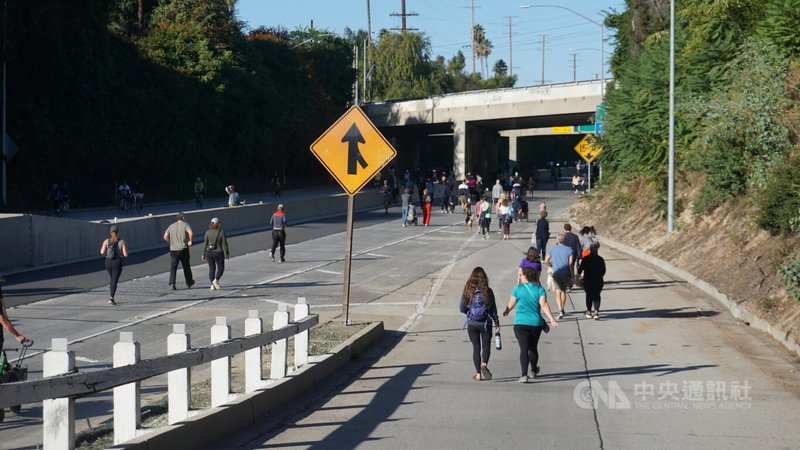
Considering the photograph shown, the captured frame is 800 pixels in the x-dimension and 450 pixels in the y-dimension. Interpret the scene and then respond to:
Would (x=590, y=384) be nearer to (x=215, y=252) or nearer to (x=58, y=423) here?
(x=58, y=423)

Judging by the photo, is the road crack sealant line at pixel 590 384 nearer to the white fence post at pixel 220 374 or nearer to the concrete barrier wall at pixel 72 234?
the white fence post at pixel 220 374

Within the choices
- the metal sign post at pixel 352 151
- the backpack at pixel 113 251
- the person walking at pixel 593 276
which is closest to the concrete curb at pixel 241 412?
the metal sign post at pixel 352 151

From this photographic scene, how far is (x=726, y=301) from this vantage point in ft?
70.2

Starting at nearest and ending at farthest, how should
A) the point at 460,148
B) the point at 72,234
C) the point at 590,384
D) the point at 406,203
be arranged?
the point at 590,384
the point at 72,234
the point at 406,203
the point at 460,148

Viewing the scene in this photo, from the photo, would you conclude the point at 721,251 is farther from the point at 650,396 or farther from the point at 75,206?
the point at 75,206

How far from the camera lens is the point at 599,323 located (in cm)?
1909

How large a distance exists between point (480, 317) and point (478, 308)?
117 mm

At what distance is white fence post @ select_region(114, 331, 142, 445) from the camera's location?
27.1ft

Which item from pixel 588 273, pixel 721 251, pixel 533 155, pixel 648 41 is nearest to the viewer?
pixel 588 273

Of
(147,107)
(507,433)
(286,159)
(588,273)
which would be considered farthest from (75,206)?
(507,433)

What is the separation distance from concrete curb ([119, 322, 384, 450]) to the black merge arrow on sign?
3248mm

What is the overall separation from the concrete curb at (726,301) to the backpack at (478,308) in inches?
215

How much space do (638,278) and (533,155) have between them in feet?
327
